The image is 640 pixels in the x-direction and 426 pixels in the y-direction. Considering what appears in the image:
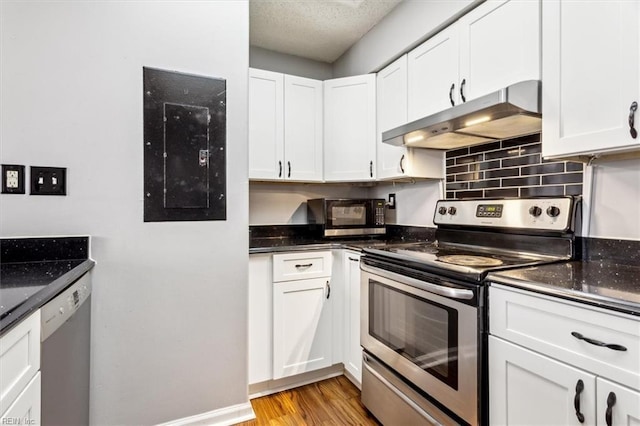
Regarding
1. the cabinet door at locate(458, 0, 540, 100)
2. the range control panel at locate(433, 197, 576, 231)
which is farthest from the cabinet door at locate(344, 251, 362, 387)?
the cabinet door at locate(458, 0, 540, 100)

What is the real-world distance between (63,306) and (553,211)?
196cm

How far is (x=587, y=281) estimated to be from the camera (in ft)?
3.39

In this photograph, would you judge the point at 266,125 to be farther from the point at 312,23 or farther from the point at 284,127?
the point at 312,23

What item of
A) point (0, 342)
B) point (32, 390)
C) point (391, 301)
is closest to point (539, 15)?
point (391, 301)

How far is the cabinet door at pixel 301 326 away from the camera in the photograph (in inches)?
79.0

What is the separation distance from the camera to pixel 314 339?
2.11m

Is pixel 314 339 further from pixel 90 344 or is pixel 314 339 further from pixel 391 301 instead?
pixel 90 344

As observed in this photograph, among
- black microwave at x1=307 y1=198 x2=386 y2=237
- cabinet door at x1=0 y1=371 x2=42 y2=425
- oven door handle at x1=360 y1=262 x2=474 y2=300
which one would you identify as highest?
black microwave at x1=307 y1=198 x2=386 y2=237

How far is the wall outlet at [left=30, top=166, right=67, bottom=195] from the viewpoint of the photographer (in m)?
1.37

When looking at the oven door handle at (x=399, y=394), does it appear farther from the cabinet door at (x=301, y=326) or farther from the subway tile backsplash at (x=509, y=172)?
the subway tile backsplash at (x=509, y=172)

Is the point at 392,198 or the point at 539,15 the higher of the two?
the point at 539,15

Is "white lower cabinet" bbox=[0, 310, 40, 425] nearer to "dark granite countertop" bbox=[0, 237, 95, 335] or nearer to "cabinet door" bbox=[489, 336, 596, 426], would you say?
"dark granite countertop" bbox=[0, 237, 95, 335]

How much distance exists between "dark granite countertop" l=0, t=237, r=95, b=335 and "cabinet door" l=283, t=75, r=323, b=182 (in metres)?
1.39

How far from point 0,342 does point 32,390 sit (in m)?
0.25
